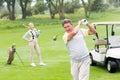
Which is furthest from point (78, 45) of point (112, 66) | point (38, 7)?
point (38, 7)

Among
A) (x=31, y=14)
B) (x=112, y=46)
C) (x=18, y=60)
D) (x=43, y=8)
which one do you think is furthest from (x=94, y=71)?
(x=43, y=8)

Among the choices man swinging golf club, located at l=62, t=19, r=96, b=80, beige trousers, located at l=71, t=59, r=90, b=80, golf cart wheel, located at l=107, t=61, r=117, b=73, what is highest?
man swinging golf club, located at l=62, t=19, r=96, b=80

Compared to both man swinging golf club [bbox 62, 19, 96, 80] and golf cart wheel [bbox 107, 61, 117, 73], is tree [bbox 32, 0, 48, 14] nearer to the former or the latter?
golf cart wheel [bbox 107, 61, 117, 73]

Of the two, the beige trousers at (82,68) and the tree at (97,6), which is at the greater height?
the beige trousers at (82,68)

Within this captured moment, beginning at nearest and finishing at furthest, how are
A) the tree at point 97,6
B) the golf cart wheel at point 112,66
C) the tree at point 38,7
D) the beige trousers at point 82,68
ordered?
the beige trousers at point 82,68
the golf cart wheel at point 112,66
the tree at point 97,6
the tree at point 38,7

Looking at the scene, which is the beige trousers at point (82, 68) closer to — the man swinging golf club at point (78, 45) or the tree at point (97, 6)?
the man swinging golf club at point (78, 45)

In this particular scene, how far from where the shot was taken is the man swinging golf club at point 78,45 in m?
8.29

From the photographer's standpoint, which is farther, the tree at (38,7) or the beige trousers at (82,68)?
the tree at (38,7)

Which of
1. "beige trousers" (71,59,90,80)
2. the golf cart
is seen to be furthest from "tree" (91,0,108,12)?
"beige trousers" (71,59,90,80)

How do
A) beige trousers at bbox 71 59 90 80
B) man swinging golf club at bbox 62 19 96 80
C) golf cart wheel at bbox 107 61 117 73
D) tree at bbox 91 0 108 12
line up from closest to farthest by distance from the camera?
man swinging golf club at bbox 62 19 96 80 < beige trousers at bbox 71 59 90 80 < golf cart wheel at bbox 107 61 117 73 < tree at bbox 91 0 108 12

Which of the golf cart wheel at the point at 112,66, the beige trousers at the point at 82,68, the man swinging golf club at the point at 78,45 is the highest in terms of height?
the man swinging golf club at the point at 78,45

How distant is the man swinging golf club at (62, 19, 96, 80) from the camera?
8289 mm

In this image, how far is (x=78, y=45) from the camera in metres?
8.31

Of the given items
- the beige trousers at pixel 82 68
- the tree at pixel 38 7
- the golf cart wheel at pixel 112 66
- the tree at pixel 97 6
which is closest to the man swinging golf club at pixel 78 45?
the beige trousers at pixel 82 68
